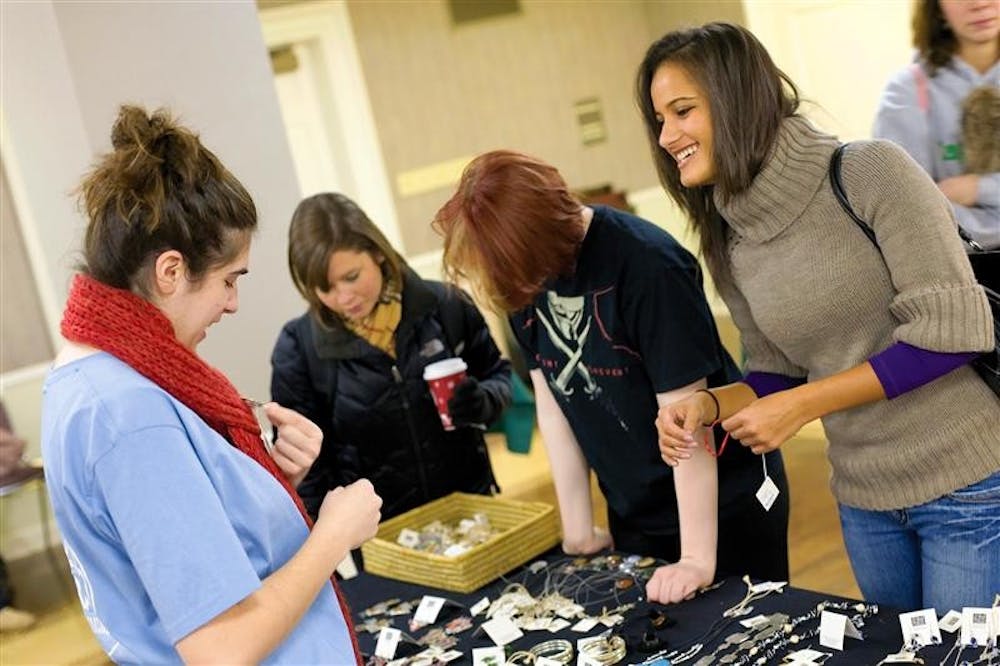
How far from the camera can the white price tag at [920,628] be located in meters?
1.58

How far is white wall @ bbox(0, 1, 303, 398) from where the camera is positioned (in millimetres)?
3121

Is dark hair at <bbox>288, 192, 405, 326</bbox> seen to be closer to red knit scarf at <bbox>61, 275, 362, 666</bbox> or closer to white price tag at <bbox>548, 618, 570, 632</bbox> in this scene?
white price tag at <bbox>548, 618, 570, 632</bbox>

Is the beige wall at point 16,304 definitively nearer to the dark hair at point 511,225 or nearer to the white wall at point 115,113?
the white wall at point 115,113

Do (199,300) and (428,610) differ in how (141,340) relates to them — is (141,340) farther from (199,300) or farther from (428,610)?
(428,610)

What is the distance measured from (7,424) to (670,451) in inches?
82.2

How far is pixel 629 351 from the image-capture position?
209cm

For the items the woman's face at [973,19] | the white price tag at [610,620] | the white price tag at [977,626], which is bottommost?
the white price tag at [610,620]

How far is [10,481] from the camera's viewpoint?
321 cm

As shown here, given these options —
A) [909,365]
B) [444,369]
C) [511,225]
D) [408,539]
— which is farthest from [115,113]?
[909,365]

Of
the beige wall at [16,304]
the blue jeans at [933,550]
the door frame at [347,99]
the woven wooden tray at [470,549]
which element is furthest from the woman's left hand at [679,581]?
the door frame at [347,99]

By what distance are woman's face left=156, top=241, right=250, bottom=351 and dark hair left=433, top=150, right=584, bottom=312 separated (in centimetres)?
62

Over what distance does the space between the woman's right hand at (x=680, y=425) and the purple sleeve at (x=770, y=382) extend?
0.17 metres

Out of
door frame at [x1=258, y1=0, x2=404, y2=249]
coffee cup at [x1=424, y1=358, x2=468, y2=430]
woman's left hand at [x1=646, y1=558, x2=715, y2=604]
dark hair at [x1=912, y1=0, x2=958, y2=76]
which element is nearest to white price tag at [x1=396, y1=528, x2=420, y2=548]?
coffee cup at [x1=424, y1=358, x2=468, y2=430]

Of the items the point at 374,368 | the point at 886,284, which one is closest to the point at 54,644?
the point at 374,368
